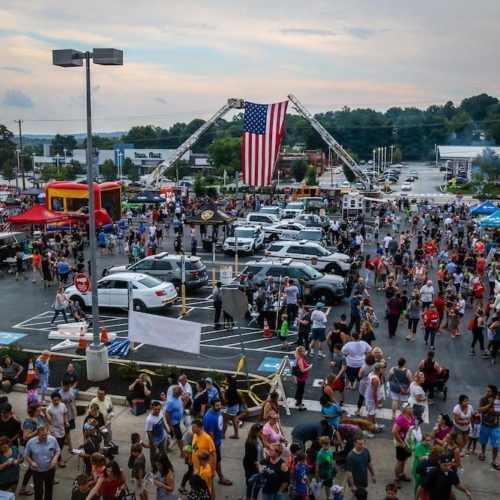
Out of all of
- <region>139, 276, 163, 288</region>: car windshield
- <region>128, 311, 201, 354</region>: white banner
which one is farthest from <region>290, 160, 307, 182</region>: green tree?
<region>128, 311, 201, 354</region>: white banner

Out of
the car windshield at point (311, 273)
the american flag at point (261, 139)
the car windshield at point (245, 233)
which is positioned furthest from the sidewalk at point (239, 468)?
the american flag at point (261, 139)

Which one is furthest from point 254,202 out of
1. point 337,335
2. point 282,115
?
point 337,335

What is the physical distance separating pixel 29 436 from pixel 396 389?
6.72m

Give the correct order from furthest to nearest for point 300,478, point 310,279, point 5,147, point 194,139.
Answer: point 5,147, point 194,139, point 310,279, point 300,478

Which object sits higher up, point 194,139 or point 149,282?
point 194,139

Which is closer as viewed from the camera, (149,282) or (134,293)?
(134,293)

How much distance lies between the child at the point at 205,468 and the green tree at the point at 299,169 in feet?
339

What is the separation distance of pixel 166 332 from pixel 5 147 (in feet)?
442

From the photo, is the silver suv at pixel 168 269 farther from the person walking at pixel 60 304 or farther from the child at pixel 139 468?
the child at pixel 139 468

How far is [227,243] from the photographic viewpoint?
105ft

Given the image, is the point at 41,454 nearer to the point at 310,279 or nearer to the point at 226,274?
the point at 310,279

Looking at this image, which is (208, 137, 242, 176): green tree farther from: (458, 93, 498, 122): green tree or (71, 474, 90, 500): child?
(71, 474, 90, 500): child

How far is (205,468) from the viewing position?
817cm

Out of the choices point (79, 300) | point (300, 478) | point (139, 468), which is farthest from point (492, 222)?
point (139, 468)
